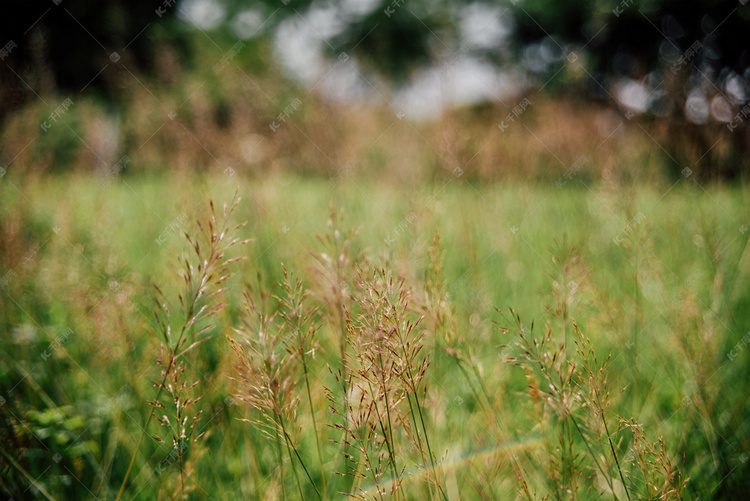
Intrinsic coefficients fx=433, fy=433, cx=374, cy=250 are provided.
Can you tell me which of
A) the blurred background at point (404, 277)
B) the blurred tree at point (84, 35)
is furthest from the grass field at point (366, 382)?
the blurred tree at point (84, 35)

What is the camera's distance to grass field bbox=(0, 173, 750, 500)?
28.5 inches

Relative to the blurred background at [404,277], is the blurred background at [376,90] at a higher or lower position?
higher

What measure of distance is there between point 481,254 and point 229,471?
2023 millimetres

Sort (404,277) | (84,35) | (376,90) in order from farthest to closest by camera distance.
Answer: (84,35) → (376,90) → (404,277)

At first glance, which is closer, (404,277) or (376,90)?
(404,277)

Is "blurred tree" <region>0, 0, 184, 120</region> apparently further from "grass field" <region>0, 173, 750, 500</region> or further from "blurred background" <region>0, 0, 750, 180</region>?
"grass field" <region>0, 173, 750, 500</region>

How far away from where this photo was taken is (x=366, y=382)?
32.3 inches

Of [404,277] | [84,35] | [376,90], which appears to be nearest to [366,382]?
[404,277]

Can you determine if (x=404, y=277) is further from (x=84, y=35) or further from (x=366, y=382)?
(x=84, y=35)

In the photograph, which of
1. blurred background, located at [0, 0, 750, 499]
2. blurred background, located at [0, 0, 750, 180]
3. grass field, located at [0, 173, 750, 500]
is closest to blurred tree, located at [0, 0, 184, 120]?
blurred background, located at [0, 0, 750, 180]

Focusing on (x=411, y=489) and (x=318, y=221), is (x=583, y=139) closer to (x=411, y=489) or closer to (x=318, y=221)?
(x=318, y=221)

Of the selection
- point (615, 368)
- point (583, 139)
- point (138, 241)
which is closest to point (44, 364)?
point (138, 241)

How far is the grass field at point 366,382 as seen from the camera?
72 centimetres

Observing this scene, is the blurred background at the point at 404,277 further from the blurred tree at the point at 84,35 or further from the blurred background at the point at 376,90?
the blurred tree at the point at 84,35
